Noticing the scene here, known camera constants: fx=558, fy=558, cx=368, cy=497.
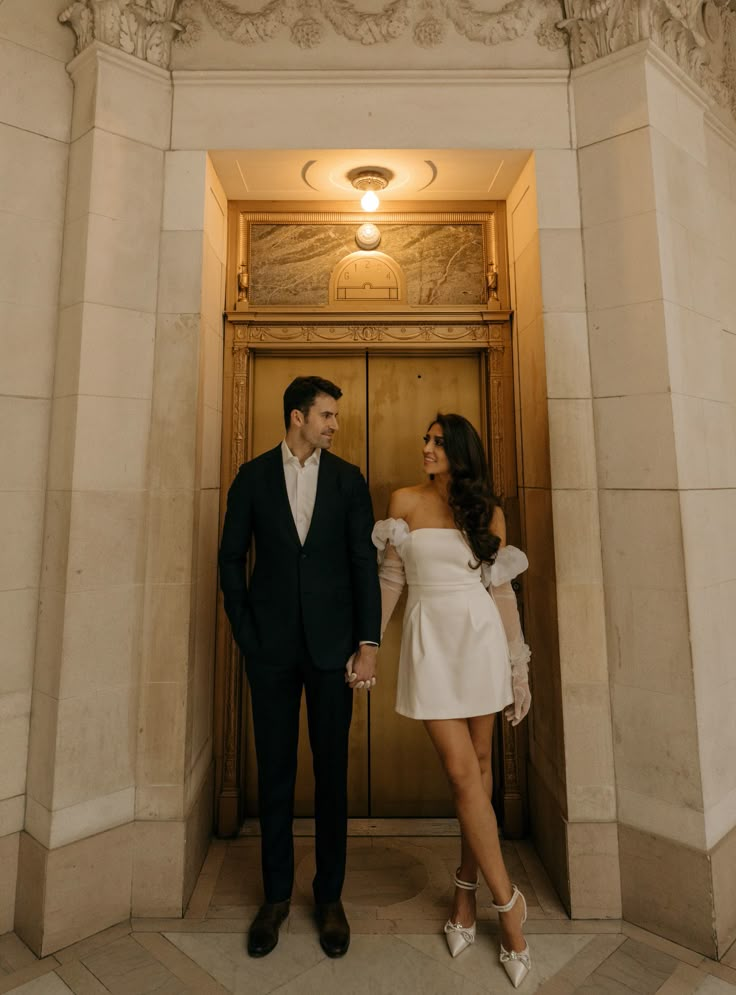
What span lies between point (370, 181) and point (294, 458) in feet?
5.55

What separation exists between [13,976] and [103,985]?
1.24 feet

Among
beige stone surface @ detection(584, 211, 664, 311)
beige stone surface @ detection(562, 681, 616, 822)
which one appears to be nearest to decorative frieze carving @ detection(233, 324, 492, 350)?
beige stone surface @ detection(584, 211, 664, 311)

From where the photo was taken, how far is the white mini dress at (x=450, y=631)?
7.39ft

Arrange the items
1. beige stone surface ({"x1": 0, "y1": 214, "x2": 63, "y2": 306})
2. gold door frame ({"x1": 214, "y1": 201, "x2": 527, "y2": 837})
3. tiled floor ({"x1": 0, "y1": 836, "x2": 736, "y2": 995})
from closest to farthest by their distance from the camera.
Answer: tiled floor ({"x1": 0, "y1": 836, "x2": 736, "y2": 995}) < beige stone surface ({"x1": 0, "y1": 214, "x2": 63, "y2": 306}) < gold door frame ({"x1": 214, "y1": 201, "x2": 527, "y2": 837})

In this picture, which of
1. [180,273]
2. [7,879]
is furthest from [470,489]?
[7,879]

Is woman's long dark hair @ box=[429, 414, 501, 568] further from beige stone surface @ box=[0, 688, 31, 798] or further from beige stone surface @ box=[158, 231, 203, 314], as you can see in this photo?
beige stone surface @ box=[0, 688, 31, 798]

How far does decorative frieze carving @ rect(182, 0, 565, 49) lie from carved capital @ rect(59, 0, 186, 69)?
190 millimetres

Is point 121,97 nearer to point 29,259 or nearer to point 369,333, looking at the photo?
point 29,259

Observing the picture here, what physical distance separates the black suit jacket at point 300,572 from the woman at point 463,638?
0.57 feet

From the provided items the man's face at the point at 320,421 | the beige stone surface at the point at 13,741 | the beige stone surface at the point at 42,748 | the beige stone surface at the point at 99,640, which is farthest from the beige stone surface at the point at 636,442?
the beige stone surface at the point at 13,741

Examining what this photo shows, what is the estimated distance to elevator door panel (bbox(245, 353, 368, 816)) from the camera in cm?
322

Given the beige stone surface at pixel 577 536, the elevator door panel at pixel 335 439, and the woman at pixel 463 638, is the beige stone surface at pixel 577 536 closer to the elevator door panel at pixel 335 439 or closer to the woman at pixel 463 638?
the woman at pixel 463 638

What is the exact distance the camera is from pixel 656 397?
251 centimetres

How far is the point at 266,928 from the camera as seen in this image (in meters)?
2.28
